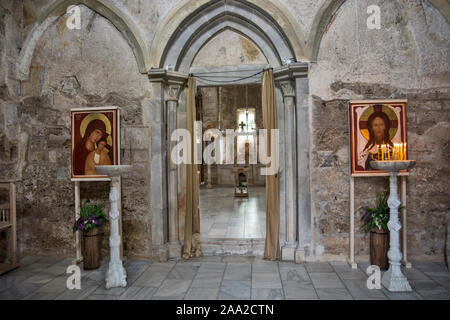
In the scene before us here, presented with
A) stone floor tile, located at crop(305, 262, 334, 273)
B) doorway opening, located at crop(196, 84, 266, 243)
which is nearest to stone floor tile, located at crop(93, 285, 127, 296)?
stone floor tile, located at crop(305, 262, 334, 273)

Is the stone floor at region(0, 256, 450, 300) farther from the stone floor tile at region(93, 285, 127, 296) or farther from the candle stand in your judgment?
the candle stand

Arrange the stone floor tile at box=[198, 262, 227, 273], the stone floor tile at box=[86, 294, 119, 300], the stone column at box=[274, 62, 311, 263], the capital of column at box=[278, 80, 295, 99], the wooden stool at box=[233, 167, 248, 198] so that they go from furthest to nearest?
the wooden stool at box=[233, 167, 248, 198] → the capital of column at box=[278, 80, 295, 99] → the stone column at box=[274, 62, 311, 263] → the stone floor tile at box=[198, 262, 227, 273] → the stone floor tile at box=[86, 294, 119, 300]

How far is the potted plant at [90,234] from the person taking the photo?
3.77m

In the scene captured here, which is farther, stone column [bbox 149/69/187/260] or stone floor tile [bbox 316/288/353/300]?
A: stone column [bbox 149/69/187/260]

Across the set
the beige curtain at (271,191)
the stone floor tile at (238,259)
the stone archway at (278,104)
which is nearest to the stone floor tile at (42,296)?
the stone archway at (278,104)

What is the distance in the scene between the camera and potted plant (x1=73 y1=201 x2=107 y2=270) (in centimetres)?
377

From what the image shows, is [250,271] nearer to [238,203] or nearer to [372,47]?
[372,47]

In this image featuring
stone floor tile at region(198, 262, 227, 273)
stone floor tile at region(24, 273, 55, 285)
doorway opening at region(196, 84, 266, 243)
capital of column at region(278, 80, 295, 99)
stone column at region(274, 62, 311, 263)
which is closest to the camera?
stone floor tile at region(24, 273, 55, 285)

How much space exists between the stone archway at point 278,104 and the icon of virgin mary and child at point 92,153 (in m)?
0.67

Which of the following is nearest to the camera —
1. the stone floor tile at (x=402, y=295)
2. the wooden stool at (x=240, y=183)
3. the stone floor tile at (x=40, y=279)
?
the stone floor tile at (x=402, y=295)

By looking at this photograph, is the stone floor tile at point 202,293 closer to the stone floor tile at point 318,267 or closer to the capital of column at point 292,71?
the stone floor tile at point 318,267

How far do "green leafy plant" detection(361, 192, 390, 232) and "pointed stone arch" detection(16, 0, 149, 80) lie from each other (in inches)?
138

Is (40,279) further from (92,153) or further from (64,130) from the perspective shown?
(64,130)

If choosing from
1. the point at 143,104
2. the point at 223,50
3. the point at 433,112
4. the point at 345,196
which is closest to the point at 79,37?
the point at 143,104
